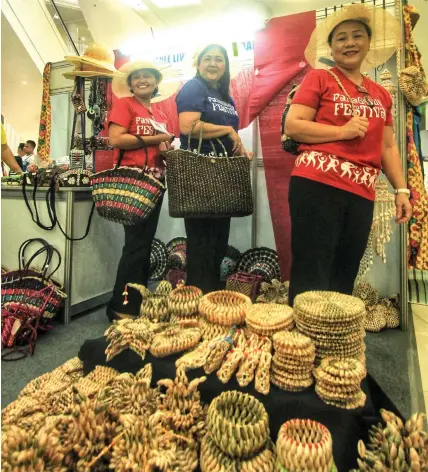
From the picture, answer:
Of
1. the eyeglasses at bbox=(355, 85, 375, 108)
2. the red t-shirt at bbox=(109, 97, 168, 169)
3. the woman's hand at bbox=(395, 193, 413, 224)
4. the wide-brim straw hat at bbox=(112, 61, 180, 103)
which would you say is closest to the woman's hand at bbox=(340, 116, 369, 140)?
the eyeglasses at bbox=(355, 85, 375, 108)

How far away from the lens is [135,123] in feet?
6.22

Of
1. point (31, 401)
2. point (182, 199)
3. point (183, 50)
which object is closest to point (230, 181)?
point (182, 199)

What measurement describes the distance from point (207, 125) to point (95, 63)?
133 centimetres

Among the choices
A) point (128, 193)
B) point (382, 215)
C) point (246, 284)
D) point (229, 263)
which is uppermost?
point (128, 193)

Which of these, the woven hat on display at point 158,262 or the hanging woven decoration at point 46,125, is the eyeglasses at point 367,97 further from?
the hanging woven decoration at point 46,125

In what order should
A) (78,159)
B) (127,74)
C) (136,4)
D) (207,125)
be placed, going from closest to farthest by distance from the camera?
1. (207,125)
2. (127,74)
3. (136,4)
4. (78,159)

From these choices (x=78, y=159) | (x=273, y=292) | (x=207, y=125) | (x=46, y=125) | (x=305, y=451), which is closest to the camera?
(x=305, y=451)

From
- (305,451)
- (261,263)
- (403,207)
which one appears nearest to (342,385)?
(305,451)

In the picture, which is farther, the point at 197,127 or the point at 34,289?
the point at 34,289

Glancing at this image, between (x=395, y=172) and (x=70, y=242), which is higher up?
(x=395, y=172)

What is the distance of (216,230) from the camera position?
1.79m

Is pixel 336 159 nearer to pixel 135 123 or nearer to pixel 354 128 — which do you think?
pixel 354 128

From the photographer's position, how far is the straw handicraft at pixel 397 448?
79cm

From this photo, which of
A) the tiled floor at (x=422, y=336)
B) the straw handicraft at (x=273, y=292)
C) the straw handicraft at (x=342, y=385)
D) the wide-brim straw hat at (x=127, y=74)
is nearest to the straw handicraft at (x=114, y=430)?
the straw handicraft at (x=342, y=385)
